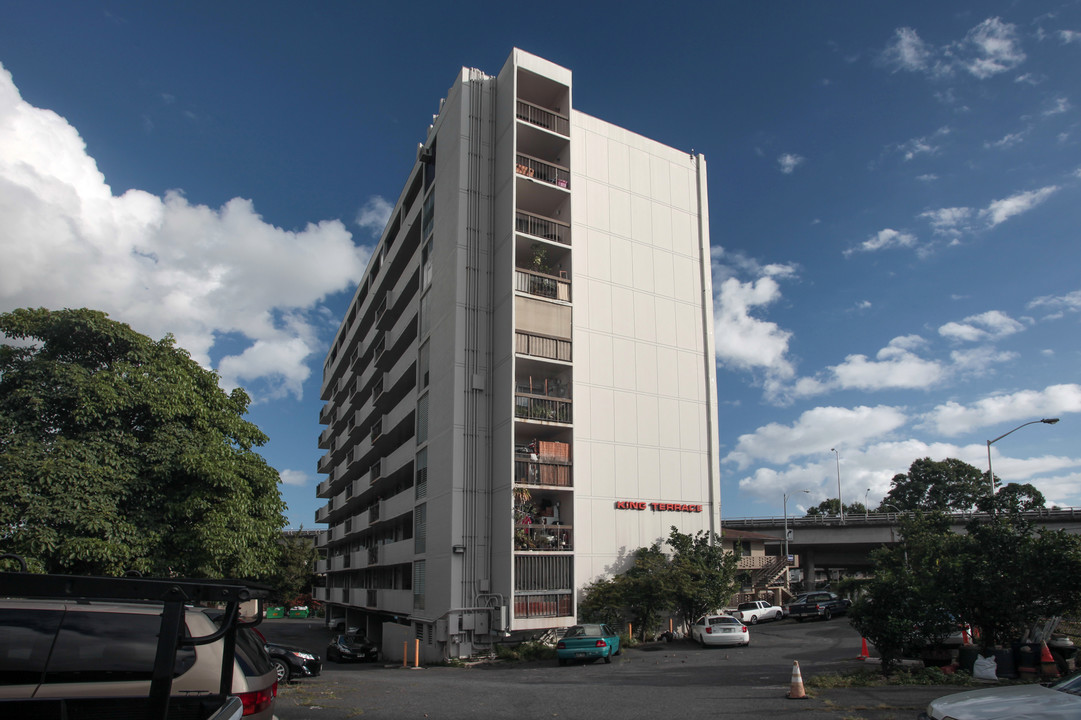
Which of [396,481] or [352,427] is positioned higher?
[352,427]

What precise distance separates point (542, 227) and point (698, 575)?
16561 millimetres

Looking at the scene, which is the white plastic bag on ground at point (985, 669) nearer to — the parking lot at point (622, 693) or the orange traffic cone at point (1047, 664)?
the orange traffic cone at point (1047, 664)

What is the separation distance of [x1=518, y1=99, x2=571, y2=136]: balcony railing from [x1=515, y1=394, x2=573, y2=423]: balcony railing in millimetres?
12693

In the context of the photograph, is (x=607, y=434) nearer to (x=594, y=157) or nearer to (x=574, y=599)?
(x=574, y=599)

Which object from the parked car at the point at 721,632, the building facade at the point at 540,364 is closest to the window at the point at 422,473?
the building facade at the point at 540,364

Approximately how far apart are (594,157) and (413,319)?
42.2ft

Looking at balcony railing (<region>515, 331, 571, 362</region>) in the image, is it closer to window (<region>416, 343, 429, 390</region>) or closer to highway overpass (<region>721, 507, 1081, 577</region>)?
window (<region>416, 343, 429, 390</region>)

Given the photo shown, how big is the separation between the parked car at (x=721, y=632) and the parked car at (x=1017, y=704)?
63.7ft

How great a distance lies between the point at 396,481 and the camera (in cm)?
4175

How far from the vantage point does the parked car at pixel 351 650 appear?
33.6 metres

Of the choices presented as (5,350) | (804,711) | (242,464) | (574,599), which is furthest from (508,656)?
(5,350)

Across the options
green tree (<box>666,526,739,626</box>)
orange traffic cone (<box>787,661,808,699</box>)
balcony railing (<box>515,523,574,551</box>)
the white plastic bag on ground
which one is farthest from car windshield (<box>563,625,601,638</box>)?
the white plastic bag on ground

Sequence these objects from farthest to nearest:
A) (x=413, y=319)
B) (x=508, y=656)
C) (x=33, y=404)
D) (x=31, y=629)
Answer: (x=413, y=319)
(x=508, y=656)
(x=33, y=404)
(x=31, y=629)

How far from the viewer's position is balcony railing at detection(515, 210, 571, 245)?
31.7m
